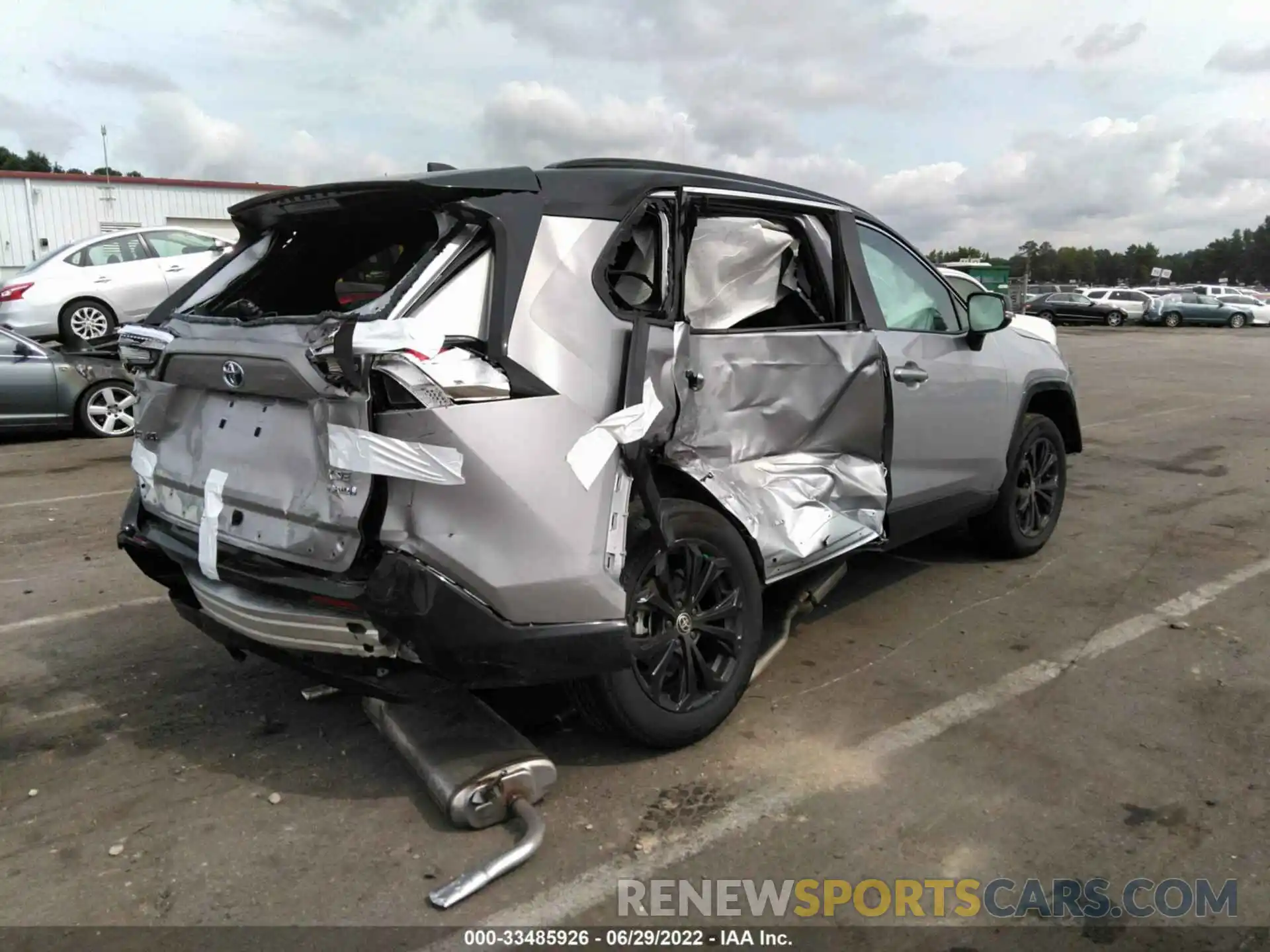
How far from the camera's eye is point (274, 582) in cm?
287

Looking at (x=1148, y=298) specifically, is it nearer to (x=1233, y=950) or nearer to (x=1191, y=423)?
(x=1191, y=423)

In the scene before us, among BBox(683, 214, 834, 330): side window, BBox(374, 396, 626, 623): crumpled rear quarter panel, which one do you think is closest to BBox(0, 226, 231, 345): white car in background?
BBox(683, 214, 834, 330): side window

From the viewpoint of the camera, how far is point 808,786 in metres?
3.23

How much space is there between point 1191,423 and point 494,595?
11081mm

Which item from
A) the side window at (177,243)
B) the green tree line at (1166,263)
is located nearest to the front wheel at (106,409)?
the side window at (177,243)

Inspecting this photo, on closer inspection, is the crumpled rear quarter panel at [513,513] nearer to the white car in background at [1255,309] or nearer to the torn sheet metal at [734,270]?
the torn sheet metal at [734,270]

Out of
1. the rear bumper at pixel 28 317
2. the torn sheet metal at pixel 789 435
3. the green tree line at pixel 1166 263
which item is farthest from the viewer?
the green tree line at pixel 1166 263

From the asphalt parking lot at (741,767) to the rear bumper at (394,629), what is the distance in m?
0.53

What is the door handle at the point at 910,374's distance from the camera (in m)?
4.24

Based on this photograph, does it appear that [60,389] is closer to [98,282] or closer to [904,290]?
[98,282]

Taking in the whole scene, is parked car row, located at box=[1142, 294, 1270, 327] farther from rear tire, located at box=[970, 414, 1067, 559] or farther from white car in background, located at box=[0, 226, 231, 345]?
rear tire, located at box=[970, 414, 1067, 559]

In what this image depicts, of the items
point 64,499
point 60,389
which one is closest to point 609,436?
point 64,499

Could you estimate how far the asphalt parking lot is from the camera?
2775mm

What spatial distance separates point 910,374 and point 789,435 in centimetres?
79
